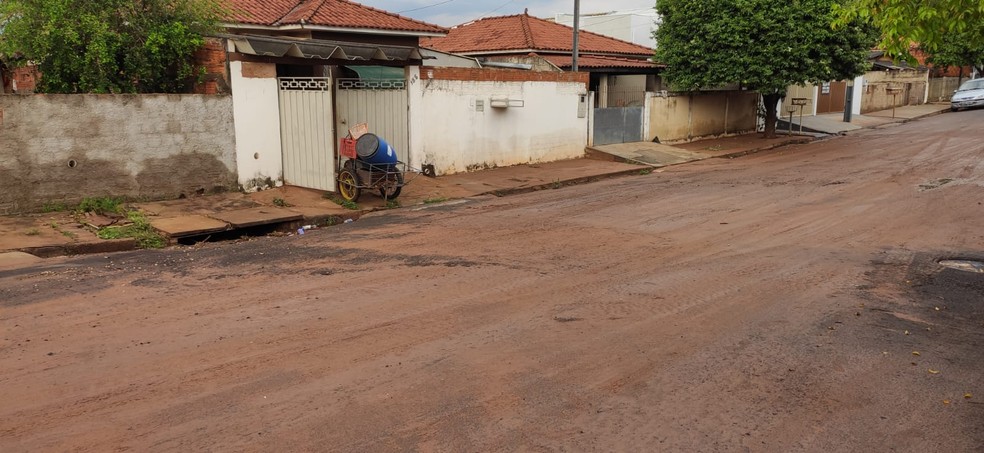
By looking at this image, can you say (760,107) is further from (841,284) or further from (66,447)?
(66,447)

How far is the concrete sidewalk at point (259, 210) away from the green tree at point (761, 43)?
5.22 metres

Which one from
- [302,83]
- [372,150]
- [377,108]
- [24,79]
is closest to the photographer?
[372,150]

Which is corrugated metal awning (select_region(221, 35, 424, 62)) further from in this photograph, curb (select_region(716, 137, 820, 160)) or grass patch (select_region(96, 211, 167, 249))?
curb (select_region(716, 137, 820, 160))

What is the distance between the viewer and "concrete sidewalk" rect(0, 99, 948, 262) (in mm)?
9203

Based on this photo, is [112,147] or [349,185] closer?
[112,147]

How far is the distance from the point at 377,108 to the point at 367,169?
269 centimetres

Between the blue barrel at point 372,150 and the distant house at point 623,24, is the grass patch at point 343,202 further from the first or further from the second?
the distant house at point 623,24

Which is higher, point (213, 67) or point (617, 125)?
point (213, 67)

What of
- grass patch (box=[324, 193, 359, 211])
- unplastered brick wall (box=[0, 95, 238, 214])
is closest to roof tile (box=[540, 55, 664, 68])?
grass patch (box=[324, 193, 359, 211])

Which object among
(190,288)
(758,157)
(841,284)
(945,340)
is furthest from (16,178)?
(758,157)

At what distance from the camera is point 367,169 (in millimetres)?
12477

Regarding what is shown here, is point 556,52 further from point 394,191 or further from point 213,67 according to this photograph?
point 213,67

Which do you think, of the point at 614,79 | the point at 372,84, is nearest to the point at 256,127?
the point at 372,84

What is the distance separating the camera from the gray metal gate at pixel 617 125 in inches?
824
